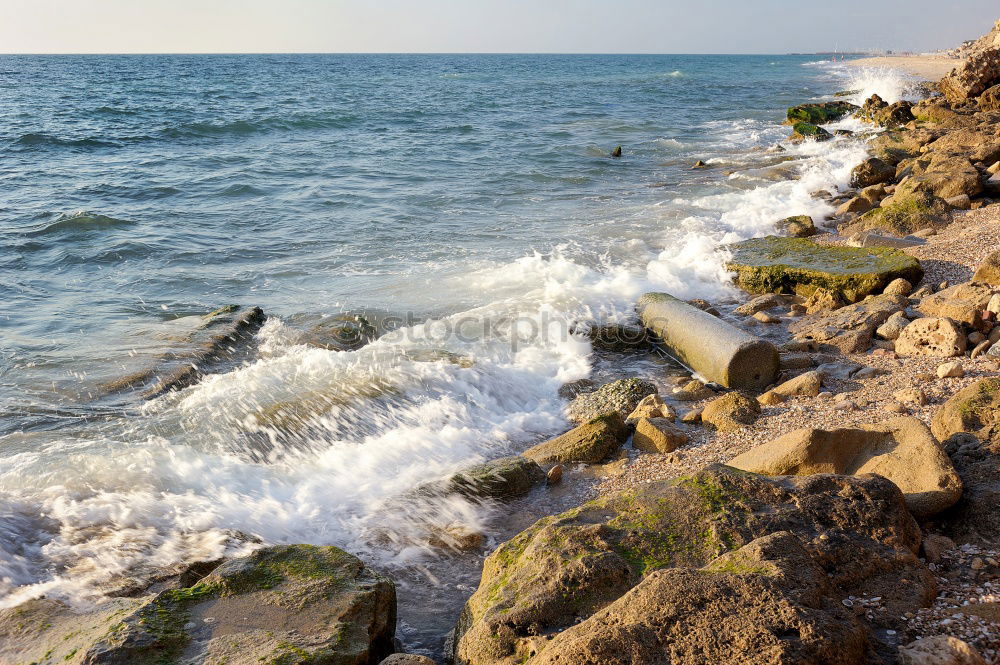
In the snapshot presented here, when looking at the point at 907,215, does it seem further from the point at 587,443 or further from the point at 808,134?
the point at 808,134

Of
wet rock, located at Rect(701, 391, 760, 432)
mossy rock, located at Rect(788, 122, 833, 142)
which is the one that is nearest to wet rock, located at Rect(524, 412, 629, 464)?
wet rock, located at Rect(701, 391, 760, 432)

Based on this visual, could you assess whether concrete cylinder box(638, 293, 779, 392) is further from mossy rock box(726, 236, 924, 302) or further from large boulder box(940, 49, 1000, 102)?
large boulder box(940, 49, 1000, 102)

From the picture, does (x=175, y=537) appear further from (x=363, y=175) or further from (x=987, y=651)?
(x=363, y=175)

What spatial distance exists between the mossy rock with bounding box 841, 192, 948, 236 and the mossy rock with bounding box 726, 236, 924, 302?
1.44 m

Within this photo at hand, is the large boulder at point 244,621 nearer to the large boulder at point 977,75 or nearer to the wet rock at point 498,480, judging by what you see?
the wet rock at point 498,480

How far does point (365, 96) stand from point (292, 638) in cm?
3483

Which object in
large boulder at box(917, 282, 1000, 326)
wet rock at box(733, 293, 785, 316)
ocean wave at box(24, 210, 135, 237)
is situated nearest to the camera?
large boulder at box(917, 282, 1000, 326)

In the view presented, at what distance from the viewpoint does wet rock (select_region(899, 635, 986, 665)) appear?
7.42ft

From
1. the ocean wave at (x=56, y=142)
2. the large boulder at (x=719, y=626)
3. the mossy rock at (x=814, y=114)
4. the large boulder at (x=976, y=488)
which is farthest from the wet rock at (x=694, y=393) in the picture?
the mossy rock at (x=814, y=114)

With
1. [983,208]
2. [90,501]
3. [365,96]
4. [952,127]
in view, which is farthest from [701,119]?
[90,501]

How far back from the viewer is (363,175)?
15828 mm

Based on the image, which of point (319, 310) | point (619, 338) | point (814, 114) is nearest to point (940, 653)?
point (619, 338)

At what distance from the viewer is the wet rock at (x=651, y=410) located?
17.2 ft

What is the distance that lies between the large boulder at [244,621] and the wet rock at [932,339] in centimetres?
451
